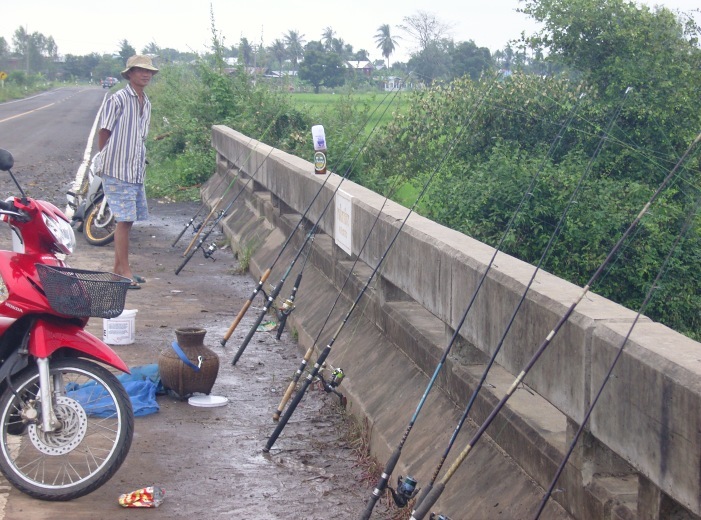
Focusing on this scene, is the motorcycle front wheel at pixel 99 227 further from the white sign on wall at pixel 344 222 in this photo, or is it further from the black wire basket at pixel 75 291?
the black wire basket at pixel 75 291

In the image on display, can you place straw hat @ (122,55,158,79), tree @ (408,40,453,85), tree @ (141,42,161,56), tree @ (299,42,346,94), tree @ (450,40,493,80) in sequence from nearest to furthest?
tree @ (408,40,453,85) < straw hat @ (122,55,158,79) < tree @ (450,40,493,80) < tree @ (299,42,346,94) < tree @ (141,42,161,56)

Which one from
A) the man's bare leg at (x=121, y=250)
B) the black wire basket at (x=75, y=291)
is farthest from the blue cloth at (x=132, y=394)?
the man's bare leg at (x=121, y=250)

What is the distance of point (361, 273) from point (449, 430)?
2755 millimetres

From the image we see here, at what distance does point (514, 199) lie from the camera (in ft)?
35.5

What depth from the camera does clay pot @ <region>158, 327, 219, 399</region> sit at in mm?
6883

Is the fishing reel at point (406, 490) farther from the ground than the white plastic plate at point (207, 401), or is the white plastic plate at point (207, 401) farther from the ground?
the fishing reel at point (406, 490)

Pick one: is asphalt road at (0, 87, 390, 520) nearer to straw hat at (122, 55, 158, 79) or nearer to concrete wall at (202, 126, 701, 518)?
concrete wall at (202, 126, 701, 518)

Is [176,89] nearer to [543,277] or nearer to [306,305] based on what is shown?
[306,305]

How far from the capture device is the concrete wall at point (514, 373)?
9.96ft

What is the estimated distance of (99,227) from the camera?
42.8 feet

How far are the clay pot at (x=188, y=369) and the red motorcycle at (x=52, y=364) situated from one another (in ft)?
4.87

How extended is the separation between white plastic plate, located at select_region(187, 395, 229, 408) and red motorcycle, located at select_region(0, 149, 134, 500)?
4.81 feet

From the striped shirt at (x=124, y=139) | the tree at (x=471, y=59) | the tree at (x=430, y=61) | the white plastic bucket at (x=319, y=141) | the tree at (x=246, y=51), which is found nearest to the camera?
the tree at (x=430, y=61)

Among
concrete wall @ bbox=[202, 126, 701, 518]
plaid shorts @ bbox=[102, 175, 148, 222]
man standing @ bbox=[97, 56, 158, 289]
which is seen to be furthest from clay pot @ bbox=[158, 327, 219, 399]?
plaid shorts @ bbox=[102, 175, 148, 222]
